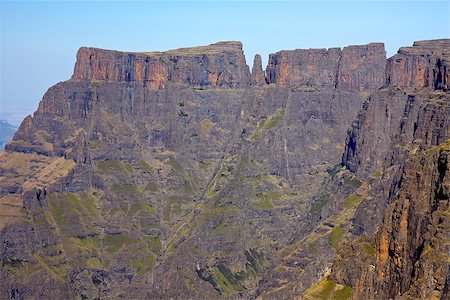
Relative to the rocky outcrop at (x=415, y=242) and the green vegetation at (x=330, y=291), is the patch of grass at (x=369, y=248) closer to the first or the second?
the rocky outcrop at (x=415, y=242)

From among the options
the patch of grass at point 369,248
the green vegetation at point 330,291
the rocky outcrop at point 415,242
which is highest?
the rocky outcrop at point 415,242

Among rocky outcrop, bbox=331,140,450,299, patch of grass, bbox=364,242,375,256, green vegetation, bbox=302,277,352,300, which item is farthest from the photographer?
green vegetation, bbox=302,277,352,300

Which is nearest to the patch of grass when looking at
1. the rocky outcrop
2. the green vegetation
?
the rocky outcrop

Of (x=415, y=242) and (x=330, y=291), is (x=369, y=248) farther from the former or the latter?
(x=415, y=242)

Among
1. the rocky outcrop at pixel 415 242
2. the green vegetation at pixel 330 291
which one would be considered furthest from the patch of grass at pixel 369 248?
the green vegetation at pixel 330 291

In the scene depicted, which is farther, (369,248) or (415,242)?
(369,248)

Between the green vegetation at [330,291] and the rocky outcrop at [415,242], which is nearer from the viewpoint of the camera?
the rocky outcrop at [415,242]

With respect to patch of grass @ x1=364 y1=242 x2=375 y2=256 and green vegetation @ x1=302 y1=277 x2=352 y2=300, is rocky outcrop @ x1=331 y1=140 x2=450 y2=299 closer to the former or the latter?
patch of grass @ x1=364 y1=242 x2=375 y2=256

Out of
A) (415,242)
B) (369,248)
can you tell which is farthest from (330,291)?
→ (415,242)

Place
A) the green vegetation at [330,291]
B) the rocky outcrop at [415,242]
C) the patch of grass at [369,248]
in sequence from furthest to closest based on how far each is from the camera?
the green vegetation at [330,291] < the patch of grass at [369,248] < the rocky outcrop at [415,242]

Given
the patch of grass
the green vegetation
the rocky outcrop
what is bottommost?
the green vegetation

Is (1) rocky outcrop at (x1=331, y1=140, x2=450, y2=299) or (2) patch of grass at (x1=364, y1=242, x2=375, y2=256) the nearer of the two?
(1) rocky outcrop at (x1=331, y1=140, x2=450, y2=299)
